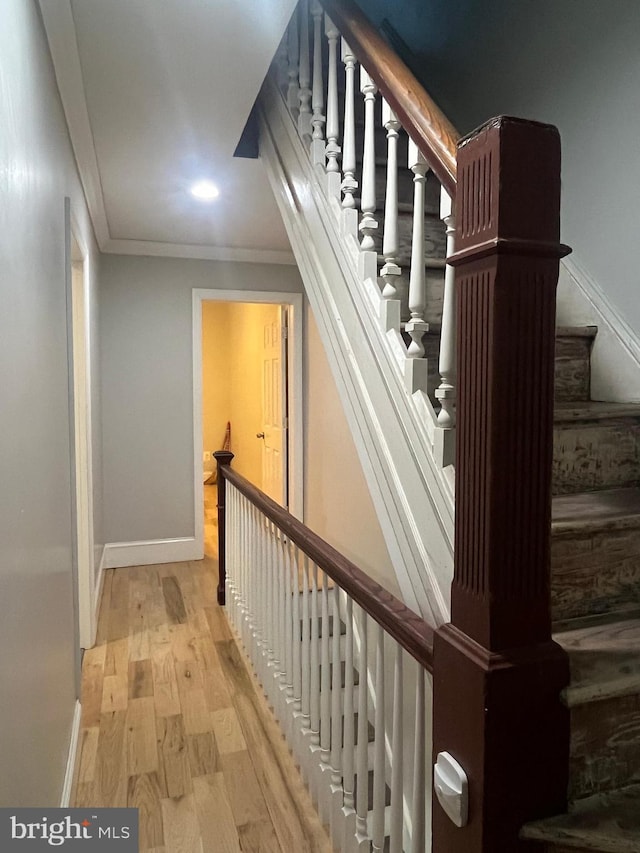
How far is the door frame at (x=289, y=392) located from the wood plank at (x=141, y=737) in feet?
6.57

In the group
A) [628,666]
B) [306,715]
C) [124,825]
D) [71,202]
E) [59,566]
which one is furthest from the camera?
[71,202]

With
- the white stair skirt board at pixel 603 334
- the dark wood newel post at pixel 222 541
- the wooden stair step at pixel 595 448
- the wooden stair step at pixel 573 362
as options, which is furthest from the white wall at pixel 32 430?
the white stair skirt board at pixel 603 334

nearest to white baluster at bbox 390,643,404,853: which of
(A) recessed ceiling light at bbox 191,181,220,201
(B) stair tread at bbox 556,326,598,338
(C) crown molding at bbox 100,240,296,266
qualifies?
(B) stair tread at bbox 556,326,598,338

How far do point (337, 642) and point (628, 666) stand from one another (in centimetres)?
87

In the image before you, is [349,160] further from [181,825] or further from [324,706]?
[181,825]

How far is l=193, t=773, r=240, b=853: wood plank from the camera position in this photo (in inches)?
68.6

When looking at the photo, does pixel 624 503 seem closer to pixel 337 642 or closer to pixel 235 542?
pixel 337 642

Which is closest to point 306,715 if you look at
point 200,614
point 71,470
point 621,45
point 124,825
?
point 124,825

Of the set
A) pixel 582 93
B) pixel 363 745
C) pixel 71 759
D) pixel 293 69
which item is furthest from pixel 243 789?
pixel 582 93

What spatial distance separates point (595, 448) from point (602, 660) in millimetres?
665

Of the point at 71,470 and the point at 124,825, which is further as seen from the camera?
the point at 71,470

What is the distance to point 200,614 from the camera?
3.40m

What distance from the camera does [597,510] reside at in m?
1.30

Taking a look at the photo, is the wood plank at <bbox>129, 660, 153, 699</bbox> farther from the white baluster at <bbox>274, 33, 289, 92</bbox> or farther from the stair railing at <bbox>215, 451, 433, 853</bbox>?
the white baluster at <bbox>274, 33, 289, 92</bbox>
